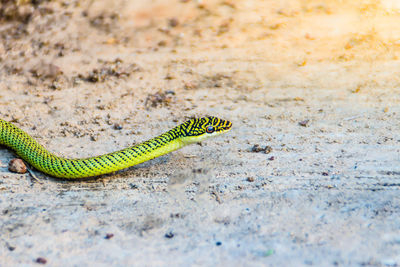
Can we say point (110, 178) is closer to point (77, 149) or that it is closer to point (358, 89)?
point (77, 149)

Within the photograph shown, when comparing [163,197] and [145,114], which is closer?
[163,197]

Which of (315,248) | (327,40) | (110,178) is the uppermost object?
(327,40)

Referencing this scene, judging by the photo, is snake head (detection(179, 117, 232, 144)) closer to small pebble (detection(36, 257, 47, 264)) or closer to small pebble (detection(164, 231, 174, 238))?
small pebble (detection(164, 231, 174, 238))

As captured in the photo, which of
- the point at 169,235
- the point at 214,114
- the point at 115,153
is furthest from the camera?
the point at 214,114

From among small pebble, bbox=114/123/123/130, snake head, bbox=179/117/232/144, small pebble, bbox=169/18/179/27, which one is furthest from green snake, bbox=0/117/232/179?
small pebble, bbox=169/18/179/27

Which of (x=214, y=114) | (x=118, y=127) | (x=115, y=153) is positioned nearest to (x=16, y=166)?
(x=115, y=153)

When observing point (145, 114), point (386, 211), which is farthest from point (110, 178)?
point (386, 211)

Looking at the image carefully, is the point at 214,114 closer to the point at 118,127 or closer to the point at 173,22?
the point at 118,127
